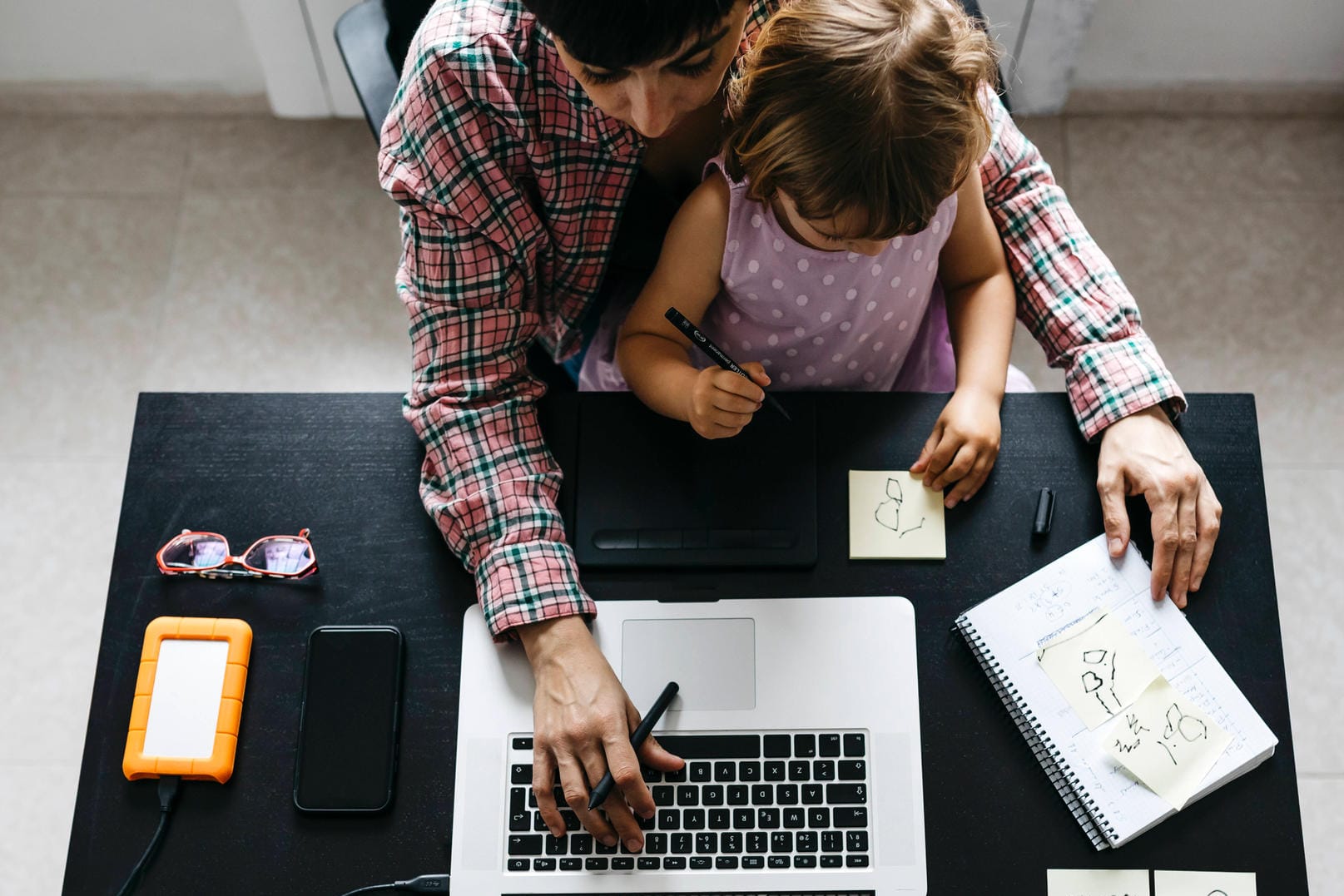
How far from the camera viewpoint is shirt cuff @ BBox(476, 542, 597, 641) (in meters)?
0.99

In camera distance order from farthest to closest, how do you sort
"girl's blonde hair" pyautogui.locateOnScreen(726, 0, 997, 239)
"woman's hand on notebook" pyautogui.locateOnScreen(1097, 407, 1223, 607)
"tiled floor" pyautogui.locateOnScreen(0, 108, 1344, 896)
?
"tiled floor" pyautogui.locateOnScreen(0, 108, 1344, 896) → "woman's hand on notebook" pyautogui.locateOnScreen(1097, 407, 1223, 607) → "girl's blonde hair" pyautogui.locateOnScreen(726, 0, 997, 239)

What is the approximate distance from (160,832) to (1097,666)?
0.82 m

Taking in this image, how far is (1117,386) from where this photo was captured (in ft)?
3.51

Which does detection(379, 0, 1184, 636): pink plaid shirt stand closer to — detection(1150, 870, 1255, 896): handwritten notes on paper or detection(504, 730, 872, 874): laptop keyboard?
detection(504, 730, 872, 874): laptop keyboard

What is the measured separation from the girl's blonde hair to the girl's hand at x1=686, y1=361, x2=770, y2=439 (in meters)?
0.15

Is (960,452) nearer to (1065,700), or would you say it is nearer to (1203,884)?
(1065,700)

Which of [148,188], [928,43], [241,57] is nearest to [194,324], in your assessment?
[148,188]

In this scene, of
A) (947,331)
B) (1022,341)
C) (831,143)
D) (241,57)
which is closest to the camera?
(831,143)

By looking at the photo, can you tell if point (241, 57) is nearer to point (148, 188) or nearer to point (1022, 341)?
point (148, 188)

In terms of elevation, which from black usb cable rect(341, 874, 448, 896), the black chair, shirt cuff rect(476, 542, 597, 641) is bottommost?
black usb cable rect(341, 874, 448, 896)

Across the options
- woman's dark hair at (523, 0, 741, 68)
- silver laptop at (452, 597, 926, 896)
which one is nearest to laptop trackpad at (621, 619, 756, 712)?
silver laptop at (452, 597, 926, 896)

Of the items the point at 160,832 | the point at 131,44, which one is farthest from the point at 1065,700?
the point at 131,44

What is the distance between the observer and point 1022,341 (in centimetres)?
193

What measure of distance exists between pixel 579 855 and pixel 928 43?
0.73 m
